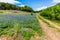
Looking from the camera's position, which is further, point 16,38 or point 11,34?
point 11,34

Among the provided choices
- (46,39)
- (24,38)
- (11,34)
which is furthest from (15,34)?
(46,39)

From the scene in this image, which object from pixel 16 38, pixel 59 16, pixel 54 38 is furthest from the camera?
pixel 59 16

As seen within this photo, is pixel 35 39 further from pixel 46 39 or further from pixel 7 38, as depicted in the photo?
pixel 7 38

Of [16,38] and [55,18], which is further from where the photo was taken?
[55,18]

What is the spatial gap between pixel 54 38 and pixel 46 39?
130cm

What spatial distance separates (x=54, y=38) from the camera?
21656 mm

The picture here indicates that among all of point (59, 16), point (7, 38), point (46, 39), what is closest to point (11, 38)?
point (7, 38)

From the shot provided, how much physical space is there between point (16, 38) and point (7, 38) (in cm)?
123

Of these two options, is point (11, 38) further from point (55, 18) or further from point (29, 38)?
point (55, 18)

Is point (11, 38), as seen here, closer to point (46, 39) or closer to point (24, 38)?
point (24, 38)

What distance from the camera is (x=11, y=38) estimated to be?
814 inches

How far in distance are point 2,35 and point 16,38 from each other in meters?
3.06

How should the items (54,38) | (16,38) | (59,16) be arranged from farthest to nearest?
1. (59,16)
2. (54,38)
3. (16,38)

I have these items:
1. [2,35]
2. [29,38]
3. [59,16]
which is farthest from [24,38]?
[59,16]
